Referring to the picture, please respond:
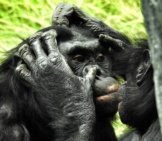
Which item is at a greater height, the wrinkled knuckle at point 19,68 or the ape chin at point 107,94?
the wrinkled knuckle at point 19,68

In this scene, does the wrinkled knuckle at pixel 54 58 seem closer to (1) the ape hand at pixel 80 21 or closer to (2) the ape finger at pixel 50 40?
(2) the ape finger at pixel 50 40

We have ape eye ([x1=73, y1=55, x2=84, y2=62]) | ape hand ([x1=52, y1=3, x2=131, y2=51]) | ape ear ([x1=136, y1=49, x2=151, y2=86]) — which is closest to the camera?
ape ear ([x1=136, y1=49, x2=151, y2=86])

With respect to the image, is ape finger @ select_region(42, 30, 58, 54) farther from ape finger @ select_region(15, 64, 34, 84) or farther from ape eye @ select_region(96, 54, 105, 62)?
ape eye @ select_region(96, 54, 105, 62)

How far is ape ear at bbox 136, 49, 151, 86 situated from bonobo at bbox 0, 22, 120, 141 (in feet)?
1.02

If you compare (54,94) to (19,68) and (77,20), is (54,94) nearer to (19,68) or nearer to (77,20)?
(19,68)

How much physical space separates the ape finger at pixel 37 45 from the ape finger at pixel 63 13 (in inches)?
11.7

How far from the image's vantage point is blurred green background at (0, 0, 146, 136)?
6191 mm

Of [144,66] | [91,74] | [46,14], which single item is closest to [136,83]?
[144,66]

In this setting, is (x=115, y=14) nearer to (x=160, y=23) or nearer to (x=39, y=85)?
(x=39, y=85)

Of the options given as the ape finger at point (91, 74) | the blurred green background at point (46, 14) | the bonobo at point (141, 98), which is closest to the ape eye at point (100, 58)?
the ape finger at point (91, 74)

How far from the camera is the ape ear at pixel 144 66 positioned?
2.71 metres

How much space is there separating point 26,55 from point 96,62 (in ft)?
1.58

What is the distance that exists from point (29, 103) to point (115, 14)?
3.46m

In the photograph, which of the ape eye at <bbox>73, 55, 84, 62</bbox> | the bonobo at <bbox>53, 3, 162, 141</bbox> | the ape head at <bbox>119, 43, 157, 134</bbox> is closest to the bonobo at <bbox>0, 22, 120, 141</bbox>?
the ape eye at <bbox>73, 55, 84, 62</bbox>
